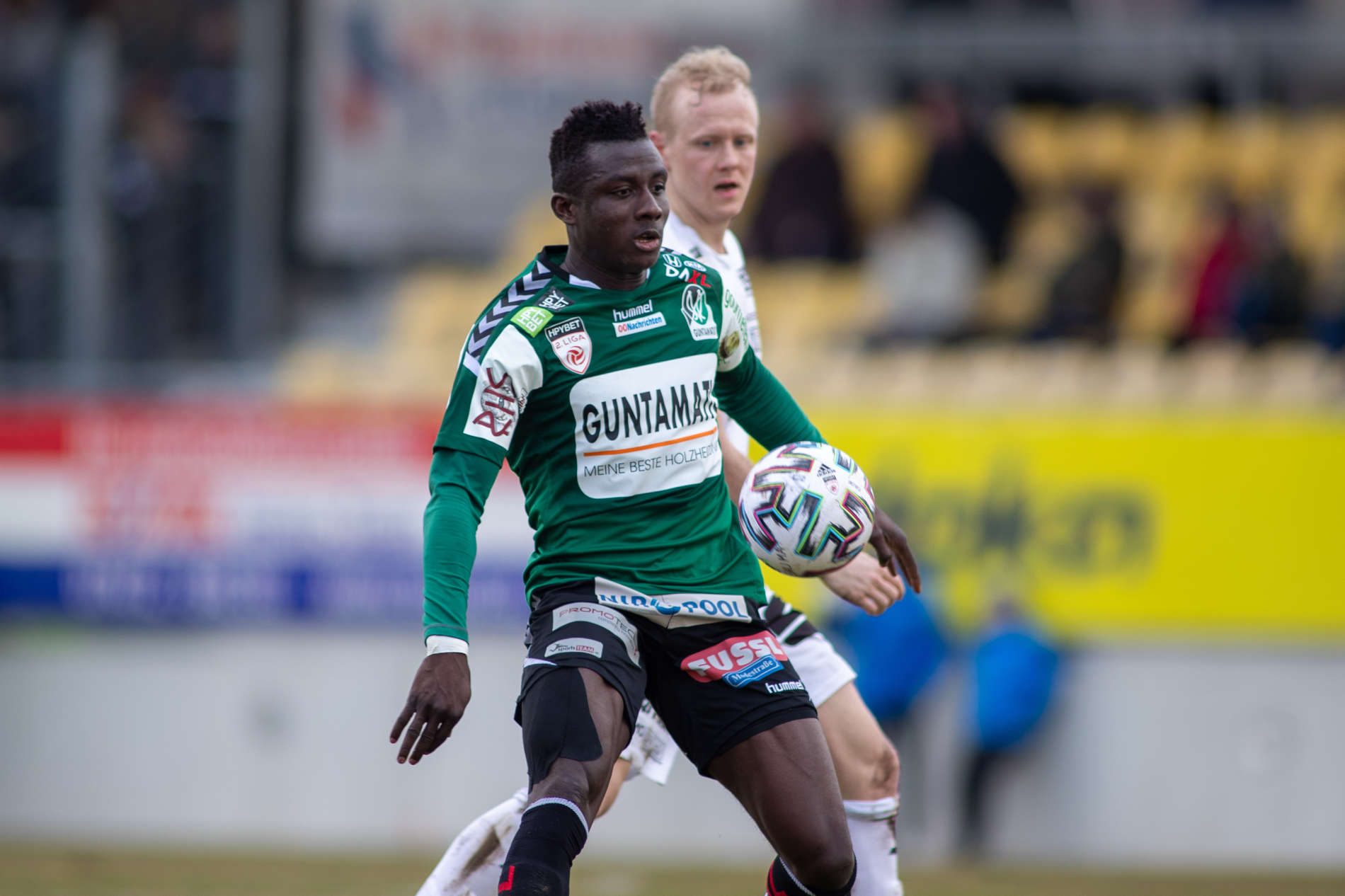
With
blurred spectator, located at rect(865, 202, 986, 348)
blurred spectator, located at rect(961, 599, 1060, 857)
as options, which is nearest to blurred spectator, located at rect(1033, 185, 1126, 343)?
blurred spectator, located at rect(865, 202, 986, 348)

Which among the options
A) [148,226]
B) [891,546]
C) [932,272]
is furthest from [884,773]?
[148,226]

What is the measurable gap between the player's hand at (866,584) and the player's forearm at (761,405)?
402 millimetres

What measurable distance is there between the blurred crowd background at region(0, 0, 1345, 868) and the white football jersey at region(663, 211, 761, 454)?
20.4 feet

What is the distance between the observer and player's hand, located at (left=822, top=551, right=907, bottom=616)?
5027 millimetres

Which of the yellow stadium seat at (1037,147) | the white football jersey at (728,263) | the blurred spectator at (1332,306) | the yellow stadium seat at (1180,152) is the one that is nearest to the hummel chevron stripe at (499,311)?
the white football jersey at (728,263)

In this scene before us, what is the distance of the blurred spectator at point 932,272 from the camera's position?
12508 mm

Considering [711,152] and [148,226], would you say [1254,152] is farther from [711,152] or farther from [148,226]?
[711,152]

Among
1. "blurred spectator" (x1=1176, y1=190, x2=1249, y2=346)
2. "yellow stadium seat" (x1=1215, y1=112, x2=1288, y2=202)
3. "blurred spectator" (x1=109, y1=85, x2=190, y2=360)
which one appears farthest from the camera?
"blurred spectator" (x1=109, y1=85, x2=190, y2=360)

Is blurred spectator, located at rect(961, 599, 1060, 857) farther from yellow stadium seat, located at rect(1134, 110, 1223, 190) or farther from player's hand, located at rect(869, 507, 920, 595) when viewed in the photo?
player's hand, located at rect(869, 507, 920, 595)

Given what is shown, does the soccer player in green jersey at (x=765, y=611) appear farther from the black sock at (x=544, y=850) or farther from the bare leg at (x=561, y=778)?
the black sock at (x=544, y=850)

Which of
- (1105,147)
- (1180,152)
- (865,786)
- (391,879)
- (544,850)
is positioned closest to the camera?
(544,850)

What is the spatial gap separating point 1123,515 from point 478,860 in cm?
738

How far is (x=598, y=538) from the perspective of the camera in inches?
179

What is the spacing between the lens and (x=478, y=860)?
4.93m
